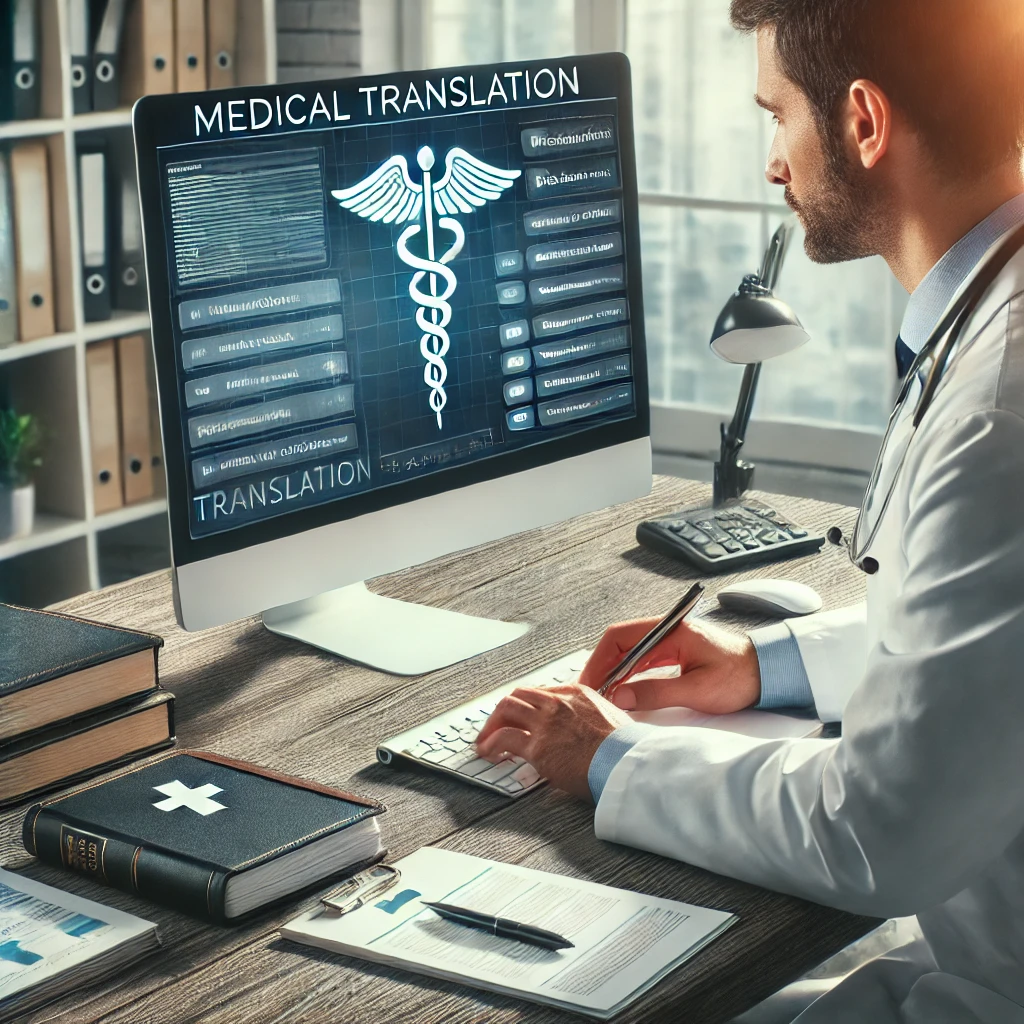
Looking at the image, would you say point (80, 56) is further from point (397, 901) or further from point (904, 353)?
point (397, 901)

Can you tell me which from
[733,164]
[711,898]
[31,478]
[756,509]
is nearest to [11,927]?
[711,898]

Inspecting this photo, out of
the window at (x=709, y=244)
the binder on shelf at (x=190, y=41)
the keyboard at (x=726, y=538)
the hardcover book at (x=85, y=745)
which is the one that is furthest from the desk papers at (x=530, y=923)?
the binder on shelf at (x=190, y=41)

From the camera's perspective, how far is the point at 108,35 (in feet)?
9.45

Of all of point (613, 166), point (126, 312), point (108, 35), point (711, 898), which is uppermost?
point (108, 35)

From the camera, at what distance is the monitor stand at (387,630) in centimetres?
141

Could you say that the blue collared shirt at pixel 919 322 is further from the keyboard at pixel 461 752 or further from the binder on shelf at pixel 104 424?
the binder on shelf at pixel 104 424

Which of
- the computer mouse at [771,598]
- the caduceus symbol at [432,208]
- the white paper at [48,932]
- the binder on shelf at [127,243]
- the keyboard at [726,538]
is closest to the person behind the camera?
the white paper at [48,932]

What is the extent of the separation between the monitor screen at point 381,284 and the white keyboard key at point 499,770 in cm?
32

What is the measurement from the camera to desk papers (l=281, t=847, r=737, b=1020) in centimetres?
89

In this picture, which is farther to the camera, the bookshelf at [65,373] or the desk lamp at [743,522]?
the bookshelf at [65,373]

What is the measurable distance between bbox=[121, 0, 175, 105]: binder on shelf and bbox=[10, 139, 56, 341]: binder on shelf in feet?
0.89

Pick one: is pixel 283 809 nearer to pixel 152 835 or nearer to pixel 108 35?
pixel 152 835

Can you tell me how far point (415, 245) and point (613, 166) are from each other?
0.30 m

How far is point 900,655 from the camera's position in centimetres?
91
